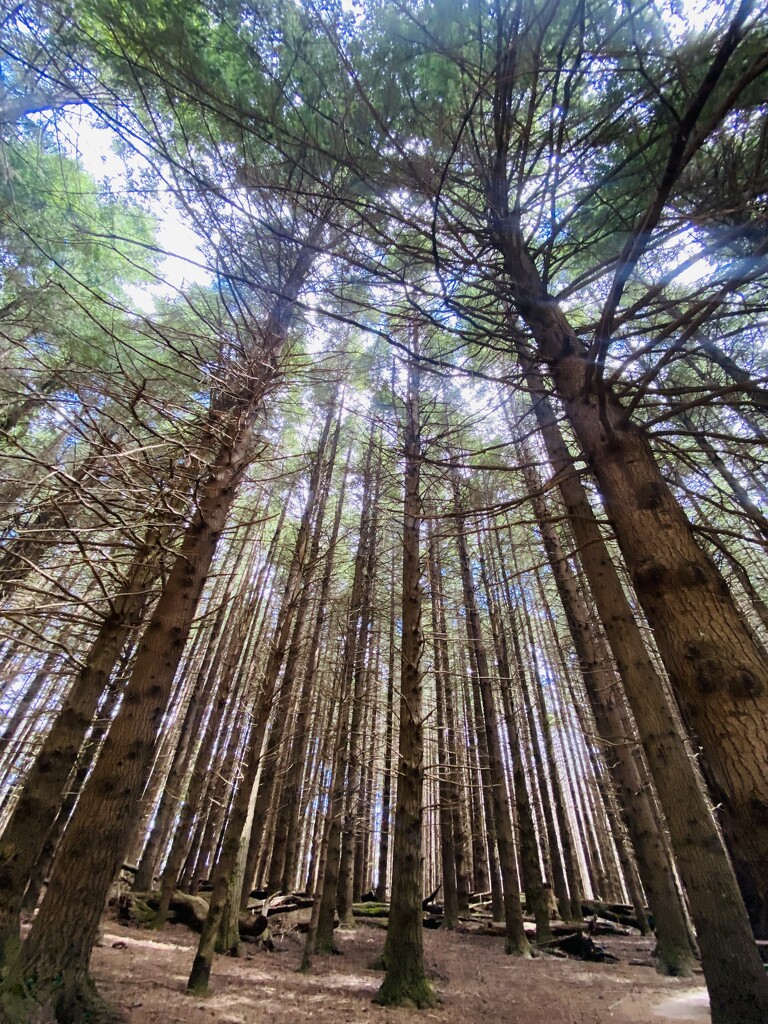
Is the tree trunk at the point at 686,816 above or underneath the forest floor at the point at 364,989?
above

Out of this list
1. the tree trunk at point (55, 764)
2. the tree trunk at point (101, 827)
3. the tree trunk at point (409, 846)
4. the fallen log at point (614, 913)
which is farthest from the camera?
the fallen log at point (614, 913)

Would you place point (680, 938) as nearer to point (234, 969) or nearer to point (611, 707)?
point (611, 707)

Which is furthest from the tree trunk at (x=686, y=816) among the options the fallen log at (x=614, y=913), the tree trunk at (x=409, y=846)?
the fallen log at (x=614, y=913)

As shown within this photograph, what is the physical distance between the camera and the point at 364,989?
4.94m

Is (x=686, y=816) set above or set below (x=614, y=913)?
above

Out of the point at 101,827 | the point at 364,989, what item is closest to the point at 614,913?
the point at 364,989

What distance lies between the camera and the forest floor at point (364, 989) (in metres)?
3.97

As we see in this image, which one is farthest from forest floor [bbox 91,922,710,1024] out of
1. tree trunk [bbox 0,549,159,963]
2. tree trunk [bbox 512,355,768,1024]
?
tree trunk [bbox 0,549,159,963]

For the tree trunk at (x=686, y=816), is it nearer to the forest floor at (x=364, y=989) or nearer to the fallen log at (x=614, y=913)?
the forest floor at (x=364, y=989)

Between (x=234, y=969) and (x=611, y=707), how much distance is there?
6.15 meters

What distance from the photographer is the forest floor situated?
13.0 feet

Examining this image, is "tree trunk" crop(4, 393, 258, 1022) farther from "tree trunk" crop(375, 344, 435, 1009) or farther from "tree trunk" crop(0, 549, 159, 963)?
"tree trunk" crop(375, 344, 435, 1009)

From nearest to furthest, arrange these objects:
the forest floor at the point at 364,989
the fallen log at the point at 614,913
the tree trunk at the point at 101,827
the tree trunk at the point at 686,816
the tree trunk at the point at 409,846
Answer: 1. the tree trunk at the point at 101,827
2. the tree trunk at the point at 686,816
3. the forest floor at the point at 364,989
4. the tree trunk at the point at 409,846
5. the fallen log at the point at 614,913

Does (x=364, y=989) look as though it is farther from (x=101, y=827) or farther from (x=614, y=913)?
A: (x=614, y=913)
